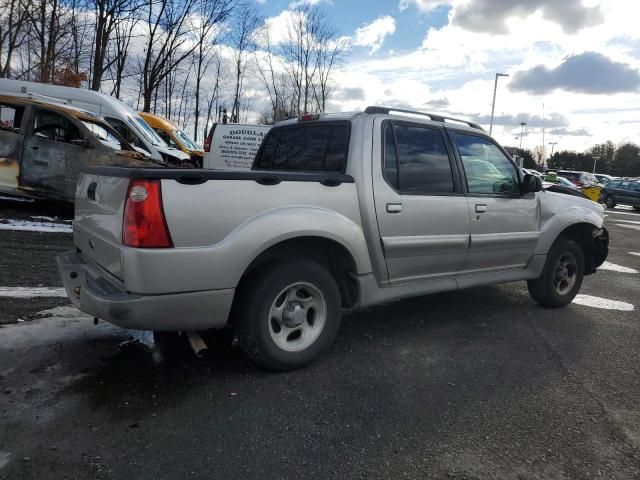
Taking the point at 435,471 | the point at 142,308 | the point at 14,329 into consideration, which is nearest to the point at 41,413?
the point at 142,308

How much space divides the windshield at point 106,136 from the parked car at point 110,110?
2488mm

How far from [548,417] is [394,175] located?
198 cm

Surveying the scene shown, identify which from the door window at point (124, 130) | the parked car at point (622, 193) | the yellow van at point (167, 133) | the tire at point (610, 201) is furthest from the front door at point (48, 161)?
the tire at point (610, 201)

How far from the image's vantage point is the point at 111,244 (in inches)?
119

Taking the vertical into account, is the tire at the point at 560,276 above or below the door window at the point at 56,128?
below

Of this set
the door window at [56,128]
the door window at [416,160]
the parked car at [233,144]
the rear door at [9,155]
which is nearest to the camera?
the door window at [416,160]

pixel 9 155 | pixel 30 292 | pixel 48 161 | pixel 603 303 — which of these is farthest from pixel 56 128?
pixel 603 303

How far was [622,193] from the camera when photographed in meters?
24.1

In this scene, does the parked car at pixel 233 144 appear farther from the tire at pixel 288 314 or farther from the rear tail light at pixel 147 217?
the rear tail light at pixel 147 217

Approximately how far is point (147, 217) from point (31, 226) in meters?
6.77

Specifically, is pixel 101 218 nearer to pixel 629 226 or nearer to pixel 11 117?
pixel 11 117

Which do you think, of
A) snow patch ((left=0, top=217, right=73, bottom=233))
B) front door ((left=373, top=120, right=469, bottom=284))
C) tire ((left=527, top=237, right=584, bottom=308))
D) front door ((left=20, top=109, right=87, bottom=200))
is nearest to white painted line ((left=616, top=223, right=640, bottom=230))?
tire ((left=527, top=237, right=584, bottom=308))

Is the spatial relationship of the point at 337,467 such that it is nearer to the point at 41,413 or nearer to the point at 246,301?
the point at 246,301

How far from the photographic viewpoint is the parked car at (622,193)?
23.3 meters
